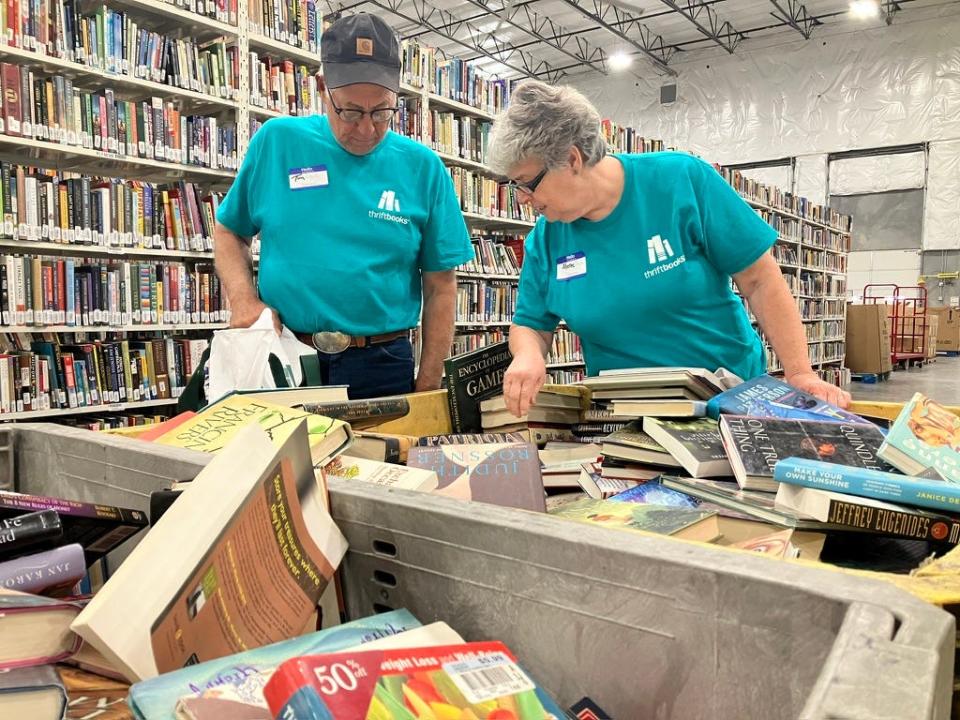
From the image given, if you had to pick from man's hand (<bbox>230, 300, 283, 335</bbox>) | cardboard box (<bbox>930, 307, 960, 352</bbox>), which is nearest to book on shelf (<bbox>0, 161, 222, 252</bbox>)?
man's hand (<bbox>230, 300, 283, 335</bbox>)

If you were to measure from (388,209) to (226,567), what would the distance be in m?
1.46

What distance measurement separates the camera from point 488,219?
17.1 feet

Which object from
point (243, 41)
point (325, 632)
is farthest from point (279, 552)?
point (243, 41)

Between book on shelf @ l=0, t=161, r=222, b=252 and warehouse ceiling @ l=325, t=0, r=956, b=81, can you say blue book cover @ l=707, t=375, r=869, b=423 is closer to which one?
book on shelf @ l=0, t=161, r=222, b=252

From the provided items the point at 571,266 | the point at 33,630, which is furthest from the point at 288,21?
the point at 33,630

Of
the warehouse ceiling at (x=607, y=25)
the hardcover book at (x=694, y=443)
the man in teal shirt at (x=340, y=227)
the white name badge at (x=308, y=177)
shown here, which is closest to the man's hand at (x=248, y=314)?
the man in teal shirt at (x=340, y=227)

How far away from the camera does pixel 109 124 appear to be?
333 cm

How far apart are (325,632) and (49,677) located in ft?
0.66

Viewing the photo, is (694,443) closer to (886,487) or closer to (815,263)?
(886,487)

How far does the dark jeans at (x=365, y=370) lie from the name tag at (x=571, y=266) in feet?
1.75

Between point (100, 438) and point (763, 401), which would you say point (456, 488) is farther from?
point (763, 401)

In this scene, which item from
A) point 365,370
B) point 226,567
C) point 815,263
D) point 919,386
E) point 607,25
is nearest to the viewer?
point 226,567

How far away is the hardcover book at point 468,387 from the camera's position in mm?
1639

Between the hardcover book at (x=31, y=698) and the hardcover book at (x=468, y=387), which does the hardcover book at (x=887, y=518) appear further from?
the hardcover book at (x=468, y=387)
